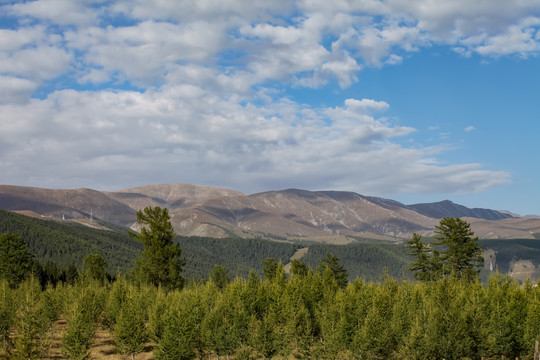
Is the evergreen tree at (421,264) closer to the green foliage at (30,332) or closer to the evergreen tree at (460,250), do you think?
the evergreen tree at (460,250)

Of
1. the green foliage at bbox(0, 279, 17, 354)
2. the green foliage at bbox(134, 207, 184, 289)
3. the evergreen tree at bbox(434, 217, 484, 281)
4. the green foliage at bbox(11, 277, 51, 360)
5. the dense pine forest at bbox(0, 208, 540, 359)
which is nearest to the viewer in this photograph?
the green foliage at bbox(11, 277, 51, 360)

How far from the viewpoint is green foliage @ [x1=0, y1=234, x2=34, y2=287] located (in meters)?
90.2

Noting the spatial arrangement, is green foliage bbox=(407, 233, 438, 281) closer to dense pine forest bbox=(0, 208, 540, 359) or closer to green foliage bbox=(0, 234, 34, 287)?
dense pine forest bbox=(0, 208, 540, 359)

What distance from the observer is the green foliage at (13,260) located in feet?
296

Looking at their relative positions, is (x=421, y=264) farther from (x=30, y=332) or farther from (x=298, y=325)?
(x=30, y=332)

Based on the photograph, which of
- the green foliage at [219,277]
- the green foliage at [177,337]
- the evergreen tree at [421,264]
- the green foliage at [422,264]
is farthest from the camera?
the green foliage at [219,277]

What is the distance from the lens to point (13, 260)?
301ft

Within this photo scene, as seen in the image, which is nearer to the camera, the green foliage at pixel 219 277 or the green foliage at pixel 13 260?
the green foliage at pixel 13 260

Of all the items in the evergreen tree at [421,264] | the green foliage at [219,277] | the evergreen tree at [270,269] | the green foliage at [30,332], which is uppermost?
the evergreen tree at [421,264]

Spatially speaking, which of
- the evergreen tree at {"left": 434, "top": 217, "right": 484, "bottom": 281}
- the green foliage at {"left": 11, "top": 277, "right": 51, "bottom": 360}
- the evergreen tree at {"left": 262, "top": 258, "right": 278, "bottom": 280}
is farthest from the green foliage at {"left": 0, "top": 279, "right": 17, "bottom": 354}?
the evergreen tree at {"left": 262, "top": 258, "right": 278, "bottom": 280}

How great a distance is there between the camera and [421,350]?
148ft

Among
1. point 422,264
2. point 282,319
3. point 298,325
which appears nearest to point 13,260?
point 282,319

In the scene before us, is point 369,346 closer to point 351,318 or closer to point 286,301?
point 351,318

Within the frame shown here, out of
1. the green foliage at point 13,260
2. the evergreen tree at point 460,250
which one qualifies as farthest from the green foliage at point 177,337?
the green foliage at point 13,260
